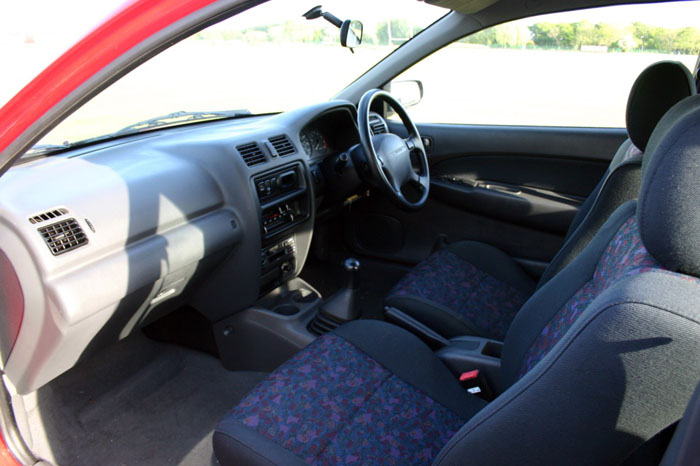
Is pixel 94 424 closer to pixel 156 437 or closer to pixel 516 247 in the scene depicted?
pixel 156 437

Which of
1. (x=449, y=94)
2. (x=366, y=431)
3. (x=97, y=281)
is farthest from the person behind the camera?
(x=449, y=94)

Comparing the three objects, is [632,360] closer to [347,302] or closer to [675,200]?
[675,200]

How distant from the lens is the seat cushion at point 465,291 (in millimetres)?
1998

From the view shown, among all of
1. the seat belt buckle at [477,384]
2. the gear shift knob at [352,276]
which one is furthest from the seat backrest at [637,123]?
the gear shift knob at [352,276]

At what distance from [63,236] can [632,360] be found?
1334mm

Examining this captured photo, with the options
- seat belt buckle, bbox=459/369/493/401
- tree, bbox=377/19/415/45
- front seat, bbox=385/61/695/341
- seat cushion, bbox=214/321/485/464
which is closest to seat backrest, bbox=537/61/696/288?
front seat, bbox=385/61/695/341

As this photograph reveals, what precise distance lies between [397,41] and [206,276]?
4.90 feet

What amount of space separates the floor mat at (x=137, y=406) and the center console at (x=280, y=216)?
1.52 feet

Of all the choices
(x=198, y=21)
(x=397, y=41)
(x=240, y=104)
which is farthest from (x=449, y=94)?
(x=198, y=21)

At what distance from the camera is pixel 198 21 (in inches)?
36.3

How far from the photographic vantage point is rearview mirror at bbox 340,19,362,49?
7.68 feet

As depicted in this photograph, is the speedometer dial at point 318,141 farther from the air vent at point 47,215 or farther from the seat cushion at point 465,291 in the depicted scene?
the air vent at point 47,215

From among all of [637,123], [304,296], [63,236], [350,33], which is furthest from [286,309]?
[637,123]

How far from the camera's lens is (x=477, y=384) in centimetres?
158
